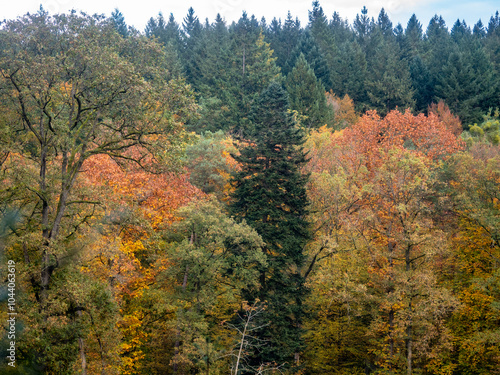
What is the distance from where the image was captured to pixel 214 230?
24031 mm

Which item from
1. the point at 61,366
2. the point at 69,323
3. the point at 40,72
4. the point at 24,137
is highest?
the point at 40,72

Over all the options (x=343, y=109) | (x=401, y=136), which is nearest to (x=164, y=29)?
(x=343, y=109)

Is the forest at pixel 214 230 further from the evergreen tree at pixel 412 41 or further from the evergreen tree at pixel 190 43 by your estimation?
the evergreen tree at pixel 412 41

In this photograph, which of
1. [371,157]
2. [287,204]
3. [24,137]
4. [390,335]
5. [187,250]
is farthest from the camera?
[371,157]

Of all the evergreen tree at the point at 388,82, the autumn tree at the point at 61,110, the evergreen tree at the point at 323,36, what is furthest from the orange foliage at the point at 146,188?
the evergreen tree at the point at 323,36

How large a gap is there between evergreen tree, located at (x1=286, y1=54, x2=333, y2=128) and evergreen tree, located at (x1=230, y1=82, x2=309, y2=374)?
21.6 metres

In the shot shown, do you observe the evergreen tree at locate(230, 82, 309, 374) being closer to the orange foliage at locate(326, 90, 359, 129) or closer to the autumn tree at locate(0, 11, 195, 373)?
the autumn tree at locate(0, 11, 195, 373)

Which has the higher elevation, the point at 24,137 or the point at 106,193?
the point at 24,137

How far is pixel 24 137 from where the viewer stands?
1644 centimetres

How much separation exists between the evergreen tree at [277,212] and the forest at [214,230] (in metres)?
0.12

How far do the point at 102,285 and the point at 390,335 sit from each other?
16690 mm

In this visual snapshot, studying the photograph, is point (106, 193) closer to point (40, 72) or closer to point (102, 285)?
point (102, 285)

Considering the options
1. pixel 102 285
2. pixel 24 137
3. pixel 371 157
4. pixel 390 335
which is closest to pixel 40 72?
pixel 24 137

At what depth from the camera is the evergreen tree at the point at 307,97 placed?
171 feet
